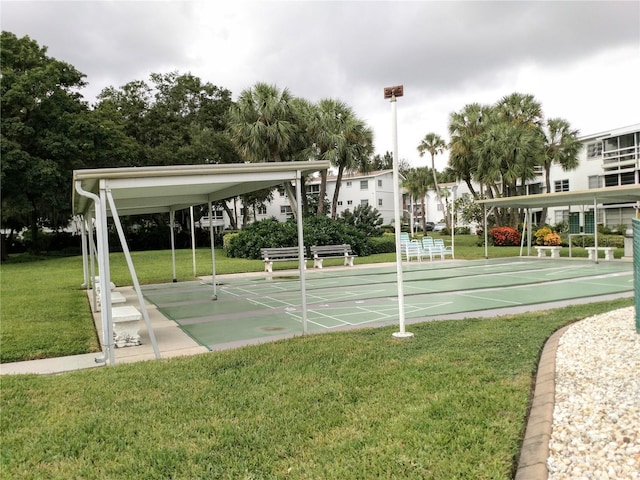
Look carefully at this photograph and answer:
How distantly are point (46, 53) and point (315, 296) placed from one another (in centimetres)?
2578

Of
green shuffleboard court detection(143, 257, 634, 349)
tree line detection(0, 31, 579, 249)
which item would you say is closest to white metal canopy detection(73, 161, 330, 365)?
green shuffleboard court detection(143, 257, 634, 349)

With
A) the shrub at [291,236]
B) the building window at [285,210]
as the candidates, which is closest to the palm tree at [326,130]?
the shrub at [291,236]

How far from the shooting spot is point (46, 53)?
2853cm

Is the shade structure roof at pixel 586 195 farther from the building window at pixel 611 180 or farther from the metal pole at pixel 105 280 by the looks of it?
the building window at pixel 611 180

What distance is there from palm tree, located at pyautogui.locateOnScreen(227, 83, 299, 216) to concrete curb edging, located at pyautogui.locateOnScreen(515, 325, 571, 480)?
22.2 meters

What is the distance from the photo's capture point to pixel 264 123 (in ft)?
88.8

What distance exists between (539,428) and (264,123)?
25151 mm

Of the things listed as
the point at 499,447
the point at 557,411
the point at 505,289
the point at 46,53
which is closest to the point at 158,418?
the point at 499,447

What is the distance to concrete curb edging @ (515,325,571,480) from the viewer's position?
3.09m

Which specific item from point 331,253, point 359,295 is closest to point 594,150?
point 331,253

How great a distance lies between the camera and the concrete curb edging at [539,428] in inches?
122

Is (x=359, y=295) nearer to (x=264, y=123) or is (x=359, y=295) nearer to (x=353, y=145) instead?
(x=264, y=123)

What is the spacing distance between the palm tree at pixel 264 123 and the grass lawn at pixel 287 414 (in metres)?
21.2

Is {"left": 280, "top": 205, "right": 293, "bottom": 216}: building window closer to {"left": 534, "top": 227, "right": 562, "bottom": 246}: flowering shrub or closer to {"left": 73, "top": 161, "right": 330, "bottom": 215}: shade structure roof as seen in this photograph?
{"left": 534, "top": 227, "right": 562, "bottom": 246}: flowering shrub
